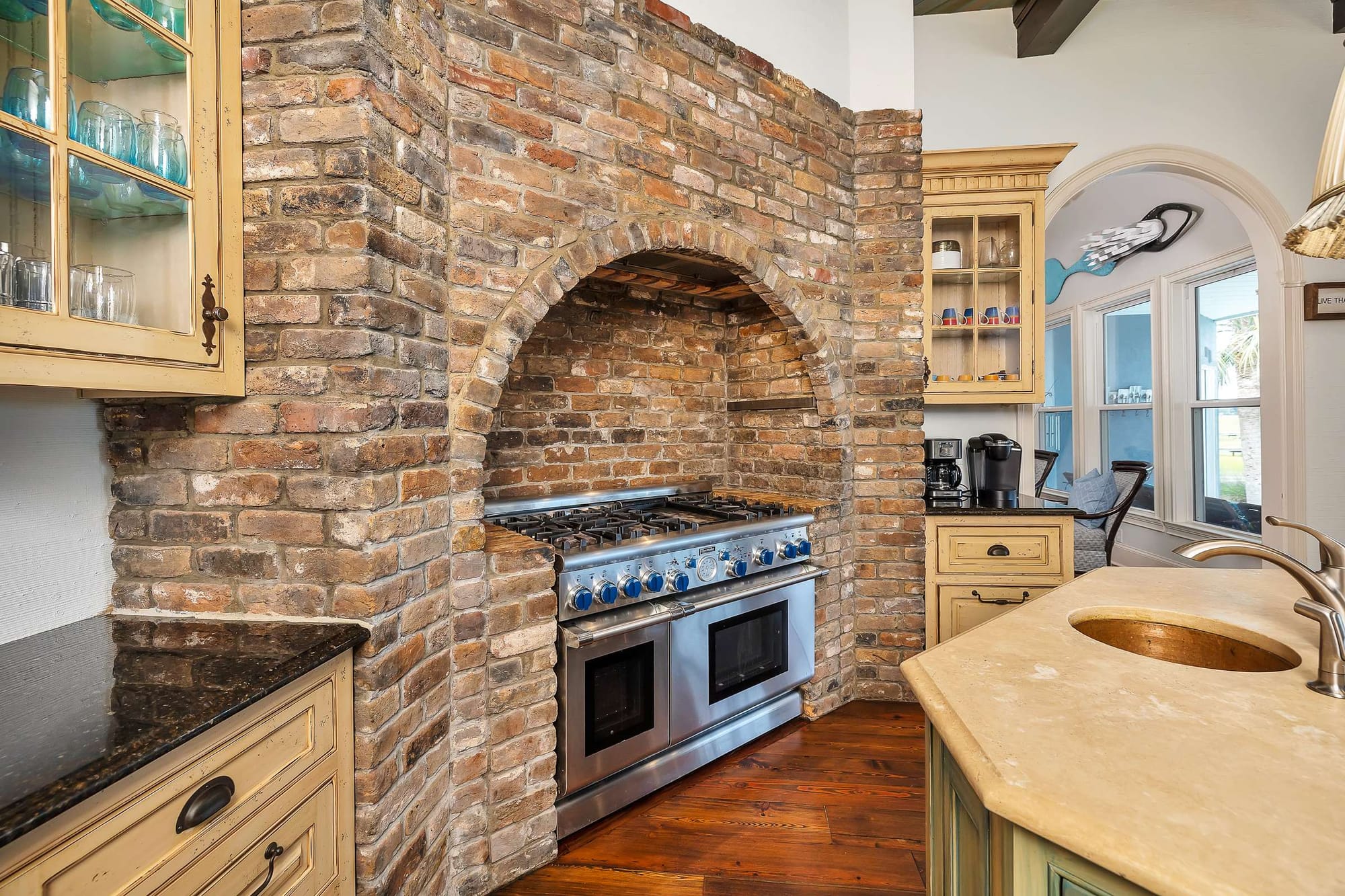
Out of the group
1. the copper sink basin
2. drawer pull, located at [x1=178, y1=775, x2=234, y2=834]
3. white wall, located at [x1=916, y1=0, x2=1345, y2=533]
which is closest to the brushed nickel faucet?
the copper sink basin

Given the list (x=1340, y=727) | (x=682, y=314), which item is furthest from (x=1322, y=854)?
(x=682, y=314)

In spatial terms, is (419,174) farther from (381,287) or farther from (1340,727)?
(1340,727)

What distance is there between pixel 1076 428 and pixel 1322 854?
623 centimetres

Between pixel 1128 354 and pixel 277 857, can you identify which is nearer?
pixel 277 857

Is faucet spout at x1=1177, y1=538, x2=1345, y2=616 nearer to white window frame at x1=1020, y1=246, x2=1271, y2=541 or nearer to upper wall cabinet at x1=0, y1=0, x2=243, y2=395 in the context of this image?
upper wall cabinet at x1=0, y1=0, x2=243, y2=395

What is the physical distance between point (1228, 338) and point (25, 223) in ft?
20.0

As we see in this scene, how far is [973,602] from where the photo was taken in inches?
114

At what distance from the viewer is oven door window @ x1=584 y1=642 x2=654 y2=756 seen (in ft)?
6.49

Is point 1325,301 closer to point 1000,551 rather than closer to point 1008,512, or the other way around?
point 1008,512

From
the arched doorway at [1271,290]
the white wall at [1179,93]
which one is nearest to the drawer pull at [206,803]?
the white wall at [1179,93]

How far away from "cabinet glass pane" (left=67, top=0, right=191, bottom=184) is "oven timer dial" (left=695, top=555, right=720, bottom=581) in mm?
1795

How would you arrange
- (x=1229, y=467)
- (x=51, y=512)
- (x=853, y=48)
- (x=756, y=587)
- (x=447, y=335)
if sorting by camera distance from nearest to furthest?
(x=51, y=512)
(x=447, y=335)
(x=756, y=587)
(x=853, y=48)
(x=1229, y=467)

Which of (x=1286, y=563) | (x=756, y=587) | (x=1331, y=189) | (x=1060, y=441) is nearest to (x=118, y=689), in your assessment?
(x=756, y=587)

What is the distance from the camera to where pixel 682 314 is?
3154mm
